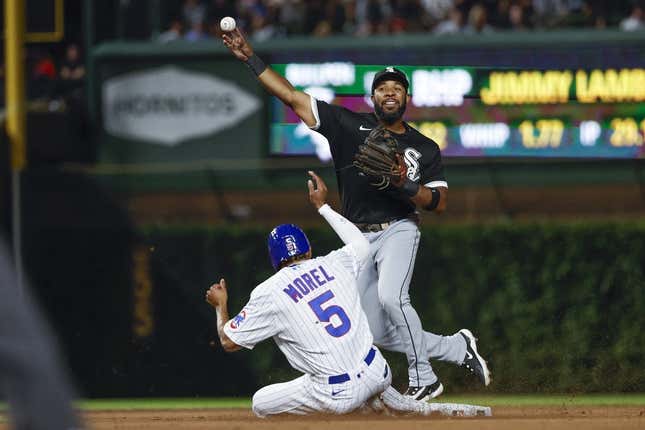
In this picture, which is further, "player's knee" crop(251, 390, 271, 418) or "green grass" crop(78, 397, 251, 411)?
"green grass" crop(78, 397, 251, 411)

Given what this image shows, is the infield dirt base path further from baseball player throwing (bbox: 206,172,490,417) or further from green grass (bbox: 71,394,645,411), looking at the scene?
green grass (bbox: 71,394,645,411)

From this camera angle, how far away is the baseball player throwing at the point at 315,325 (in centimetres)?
626

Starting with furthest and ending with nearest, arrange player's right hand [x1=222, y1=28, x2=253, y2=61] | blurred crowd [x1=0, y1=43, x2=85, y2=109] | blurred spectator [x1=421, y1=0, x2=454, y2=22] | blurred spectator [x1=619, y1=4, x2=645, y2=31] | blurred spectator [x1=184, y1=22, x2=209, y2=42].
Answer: blurred crowd [x1=0, y1=43, x2=85, y2=109]
blurred spectator [x1=184, y1=22, x2=209, y2=42]
blurred spectator [x1=421, y1=0, x2=454, y2=22]
blurred spectator [x1=619, y1=4, x2=645, y2=31]
player's right hand [x1=222, y1=28, x2=253, y2=61]

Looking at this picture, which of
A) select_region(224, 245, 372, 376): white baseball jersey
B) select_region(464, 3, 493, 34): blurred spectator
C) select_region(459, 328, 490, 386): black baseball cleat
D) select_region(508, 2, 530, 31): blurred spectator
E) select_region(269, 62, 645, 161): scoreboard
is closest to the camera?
select_region(224, 245, 372, 376): white baseball jersey

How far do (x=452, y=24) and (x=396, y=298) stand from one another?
1021 cm

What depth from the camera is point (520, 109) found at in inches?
618

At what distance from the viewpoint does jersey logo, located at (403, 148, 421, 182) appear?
6.84 meters

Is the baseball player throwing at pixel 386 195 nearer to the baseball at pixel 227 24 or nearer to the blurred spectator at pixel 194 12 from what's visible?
the baseball at pixel 227 24

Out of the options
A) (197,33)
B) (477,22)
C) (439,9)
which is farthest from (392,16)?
(197,33)

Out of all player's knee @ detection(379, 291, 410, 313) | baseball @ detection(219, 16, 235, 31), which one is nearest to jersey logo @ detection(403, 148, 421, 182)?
player's knee @ detection(379, 291, 410, 313)

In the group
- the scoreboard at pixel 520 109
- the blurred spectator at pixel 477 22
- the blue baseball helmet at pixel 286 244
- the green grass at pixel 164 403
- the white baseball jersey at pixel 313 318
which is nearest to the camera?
the white baseball jersey at pixel 313 318

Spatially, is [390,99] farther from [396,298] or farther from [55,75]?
[55,75]

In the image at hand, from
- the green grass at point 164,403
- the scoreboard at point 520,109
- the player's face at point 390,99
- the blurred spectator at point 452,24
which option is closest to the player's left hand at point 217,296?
the player's face at point 390,99

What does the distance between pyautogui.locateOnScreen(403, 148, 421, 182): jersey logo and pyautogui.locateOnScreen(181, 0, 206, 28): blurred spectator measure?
1133 cm
